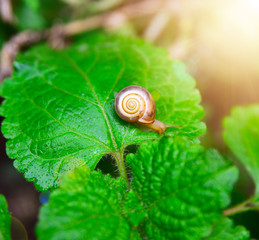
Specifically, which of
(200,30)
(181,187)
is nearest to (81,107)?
(181,187)

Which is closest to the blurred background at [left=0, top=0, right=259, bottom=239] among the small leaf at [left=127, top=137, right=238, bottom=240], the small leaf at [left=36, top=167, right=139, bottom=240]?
the small leaf at [left=127, top=137, right=238, bottom=240]

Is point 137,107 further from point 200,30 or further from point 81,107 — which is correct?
point 200,30

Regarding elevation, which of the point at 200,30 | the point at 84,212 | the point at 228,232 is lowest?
the point at 228,232

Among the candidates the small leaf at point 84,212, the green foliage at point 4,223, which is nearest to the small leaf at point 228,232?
the small leaf at point 84,212

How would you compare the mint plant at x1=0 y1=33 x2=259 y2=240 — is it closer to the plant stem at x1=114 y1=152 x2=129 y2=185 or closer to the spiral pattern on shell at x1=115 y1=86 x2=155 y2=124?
the plant stem at x1=114 y1=152 x2=129 y2=185

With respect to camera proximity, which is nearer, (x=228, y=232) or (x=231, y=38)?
(x=228, y=232)

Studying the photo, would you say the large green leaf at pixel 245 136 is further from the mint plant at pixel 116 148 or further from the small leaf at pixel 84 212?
the small leaf at pixel 84 212
